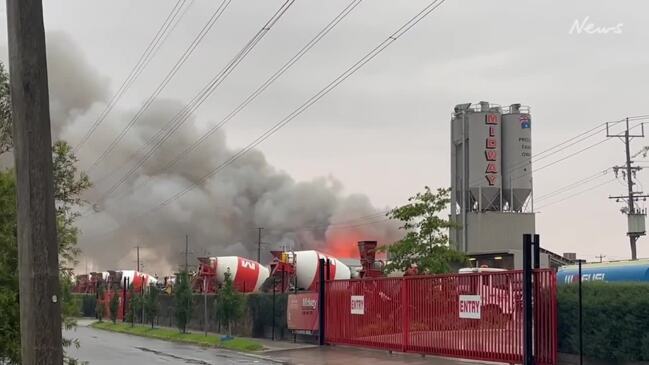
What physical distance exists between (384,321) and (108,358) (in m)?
8.57

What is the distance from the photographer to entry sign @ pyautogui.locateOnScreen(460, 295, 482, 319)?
20.0 m

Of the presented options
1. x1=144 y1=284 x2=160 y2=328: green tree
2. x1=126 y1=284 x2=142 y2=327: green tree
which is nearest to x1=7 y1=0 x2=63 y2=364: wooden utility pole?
x1=144 y1=284 x2=160 y2=328: green tree

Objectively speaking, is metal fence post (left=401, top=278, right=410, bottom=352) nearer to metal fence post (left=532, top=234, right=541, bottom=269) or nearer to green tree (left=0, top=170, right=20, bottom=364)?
metal fence post (left=532, top=234, right=541, bottom=269)

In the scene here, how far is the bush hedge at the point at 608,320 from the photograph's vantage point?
15.5 m

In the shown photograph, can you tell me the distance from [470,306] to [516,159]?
62.9 m

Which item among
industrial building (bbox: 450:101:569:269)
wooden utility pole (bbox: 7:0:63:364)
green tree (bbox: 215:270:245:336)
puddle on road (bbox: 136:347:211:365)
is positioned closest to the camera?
wooden utility pole (bbox: 7:0:63:364)

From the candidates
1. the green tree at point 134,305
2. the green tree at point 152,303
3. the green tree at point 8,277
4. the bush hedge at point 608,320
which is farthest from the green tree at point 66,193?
the green tree at point 134,305

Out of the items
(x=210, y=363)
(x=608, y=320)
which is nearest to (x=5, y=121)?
(x=608, y=320)

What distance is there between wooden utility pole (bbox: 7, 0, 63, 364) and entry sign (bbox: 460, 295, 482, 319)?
611 inches

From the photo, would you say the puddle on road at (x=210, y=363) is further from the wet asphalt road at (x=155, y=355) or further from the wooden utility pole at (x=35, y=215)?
the wooden utility pole at (x=35, y=215)

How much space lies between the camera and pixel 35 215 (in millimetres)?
5445

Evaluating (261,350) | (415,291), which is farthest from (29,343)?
(261,350)

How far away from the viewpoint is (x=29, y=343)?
5473 millimetres

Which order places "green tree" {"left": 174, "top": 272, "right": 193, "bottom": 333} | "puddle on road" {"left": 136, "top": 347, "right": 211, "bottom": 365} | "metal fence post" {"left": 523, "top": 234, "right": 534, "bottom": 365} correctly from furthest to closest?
"green tree" {"left": 174, "top": 272, "right": 193, "bottom": 333}
"puddle on road" {"left": 136, "top": 347, "right": 211, "bottom": 365}
"metal fence post" {"left": 523, "top": 234, "right": 534, "bottom": 365}
